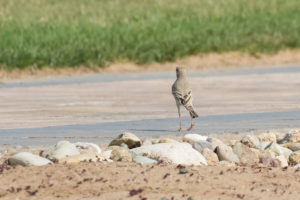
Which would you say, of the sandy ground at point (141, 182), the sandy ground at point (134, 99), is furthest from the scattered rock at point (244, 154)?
the sandy ground at point (134, 99)

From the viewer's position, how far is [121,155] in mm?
11391

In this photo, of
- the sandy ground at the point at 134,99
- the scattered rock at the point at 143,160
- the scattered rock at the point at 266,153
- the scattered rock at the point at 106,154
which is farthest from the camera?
the sandy ground at the point at 134,99

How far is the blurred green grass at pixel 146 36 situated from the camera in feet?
104

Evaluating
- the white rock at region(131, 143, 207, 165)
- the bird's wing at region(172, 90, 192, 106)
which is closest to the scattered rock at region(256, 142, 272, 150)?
the bird's wing at region(172, 90, 192, 106)

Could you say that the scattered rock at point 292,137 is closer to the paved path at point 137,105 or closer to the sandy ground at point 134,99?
the paved path at point 137,105

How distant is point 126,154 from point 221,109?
7270mm

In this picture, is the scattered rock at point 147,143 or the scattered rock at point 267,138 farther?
the scattered rock at point 267,138

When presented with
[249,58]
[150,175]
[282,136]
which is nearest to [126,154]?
[150,175]

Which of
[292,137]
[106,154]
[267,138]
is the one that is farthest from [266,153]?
[106,154]

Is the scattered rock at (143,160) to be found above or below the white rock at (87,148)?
above

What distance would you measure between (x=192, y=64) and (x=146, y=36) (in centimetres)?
248

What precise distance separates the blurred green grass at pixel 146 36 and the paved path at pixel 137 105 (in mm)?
2562

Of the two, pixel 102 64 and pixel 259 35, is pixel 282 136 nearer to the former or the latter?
pixel 102 64

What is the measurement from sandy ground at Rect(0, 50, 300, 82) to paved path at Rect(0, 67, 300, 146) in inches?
69.6
